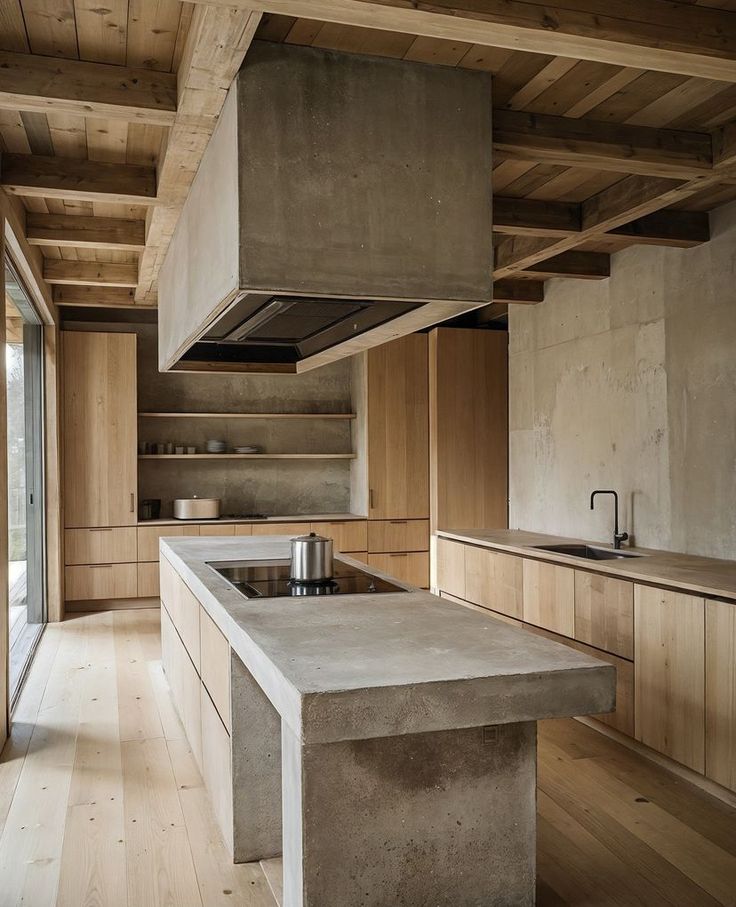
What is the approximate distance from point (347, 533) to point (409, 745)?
16.5 ft

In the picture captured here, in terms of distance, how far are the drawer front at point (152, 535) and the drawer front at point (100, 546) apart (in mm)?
57

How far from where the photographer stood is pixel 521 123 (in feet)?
10.2

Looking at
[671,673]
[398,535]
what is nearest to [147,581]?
[398,535]

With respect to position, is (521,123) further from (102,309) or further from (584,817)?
(102,309)

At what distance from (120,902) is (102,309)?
5989mm

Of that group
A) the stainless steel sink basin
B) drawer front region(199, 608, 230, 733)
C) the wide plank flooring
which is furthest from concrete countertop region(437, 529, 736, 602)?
drawer front region(199, 608, 230, 733)

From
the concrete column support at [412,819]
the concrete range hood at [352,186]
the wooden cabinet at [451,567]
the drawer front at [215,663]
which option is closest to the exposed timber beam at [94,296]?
the wooden cabinet at [451,567]

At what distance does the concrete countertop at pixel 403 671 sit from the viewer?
71.9 inches


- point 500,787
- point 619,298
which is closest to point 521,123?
point 619,298

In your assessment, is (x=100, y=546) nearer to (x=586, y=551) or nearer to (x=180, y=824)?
(x=586, y=551)

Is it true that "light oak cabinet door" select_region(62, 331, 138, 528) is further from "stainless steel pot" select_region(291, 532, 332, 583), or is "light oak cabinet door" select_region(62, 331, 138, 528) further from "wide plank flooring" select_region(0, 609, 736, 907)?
"stainless steel pot" select_region(291, 532, 332, 583)

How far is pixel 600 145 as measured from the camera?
10.6ft

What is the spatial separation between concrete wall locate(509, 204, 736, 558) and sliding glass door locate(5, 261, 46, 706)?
347 cm

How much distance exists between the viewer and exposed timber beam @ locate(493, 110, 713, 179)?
310cm
